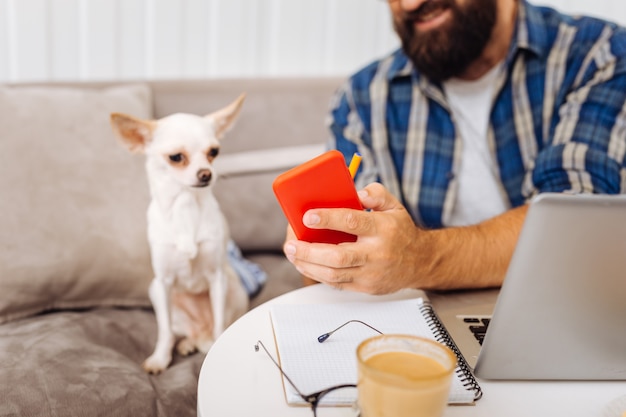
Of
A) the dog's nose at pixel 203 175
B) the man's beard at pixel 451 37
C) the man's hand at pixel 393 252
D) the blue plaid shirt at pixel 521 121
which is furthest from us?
the man's beard at pixel 451 37

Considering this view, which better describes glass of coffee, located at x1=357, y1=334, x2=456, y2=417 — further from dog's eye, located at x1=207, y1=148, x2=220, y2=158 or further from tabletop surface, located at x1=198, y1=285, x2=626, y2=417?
dog's eye, located at x1=207, y1=148, x2=220, y2=158

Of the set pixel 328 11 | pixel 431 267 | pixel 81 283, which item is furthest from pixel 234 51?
pixel 431 267

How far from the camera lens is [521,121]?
1.52m

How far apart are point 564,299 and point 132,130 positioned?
2.32 ft

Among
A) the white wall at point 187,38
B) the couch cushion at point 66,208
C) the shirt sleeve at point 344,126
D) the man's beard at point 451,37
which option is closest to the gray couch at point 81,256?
the couch cushion at point 66,208

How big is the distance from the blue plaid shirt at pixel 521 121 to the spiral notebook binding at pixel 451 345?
50 cm

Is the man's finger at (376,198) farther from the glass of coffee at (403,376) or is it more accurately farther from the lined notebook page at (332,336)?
the glass of coffee at (403,376)

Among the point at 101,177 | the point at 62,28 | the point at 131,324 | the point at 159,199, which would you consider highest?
the point at 62,28

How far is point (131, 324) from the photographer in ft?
4.70

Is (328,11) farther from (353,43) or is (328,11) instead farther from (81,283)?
(81,283)

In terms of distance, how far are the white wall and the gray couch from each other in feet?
0.50

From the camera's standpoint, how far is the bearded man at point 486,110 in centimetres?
136

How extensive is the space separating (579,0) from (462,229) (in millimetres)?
1672

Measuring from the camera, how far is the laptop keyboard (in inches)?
35.0
